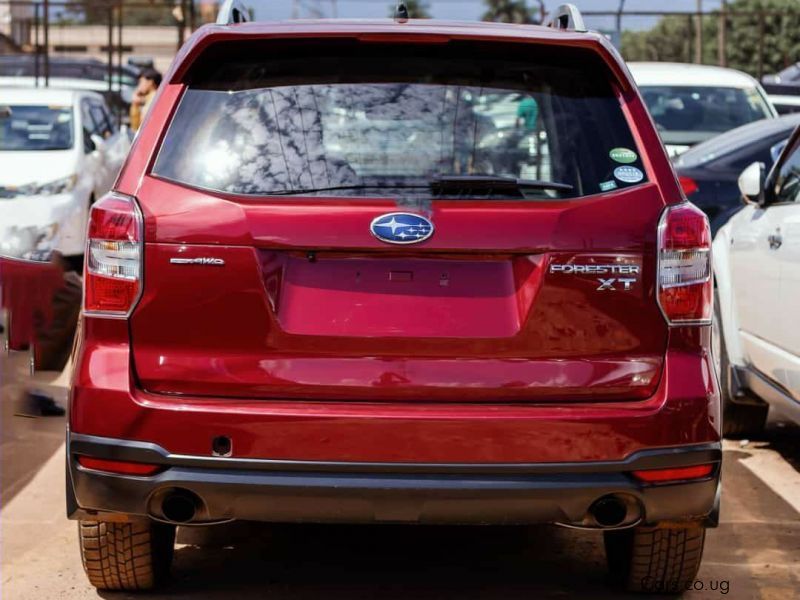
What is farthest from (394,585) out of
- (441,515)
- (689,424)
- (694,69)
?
(694,69)

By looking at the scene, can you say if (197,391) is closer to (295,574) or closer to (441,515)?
(441,515)

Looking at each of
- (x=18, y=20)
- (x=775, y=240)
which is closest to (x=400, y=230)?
(x=775, y=240)

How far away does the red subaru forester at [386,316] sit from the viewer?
376 cm

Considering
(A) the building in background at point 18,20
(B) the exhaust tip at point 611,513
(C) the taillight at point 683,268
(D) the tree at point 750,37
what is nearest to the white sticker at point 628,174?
(C) the taillight at point 683,268

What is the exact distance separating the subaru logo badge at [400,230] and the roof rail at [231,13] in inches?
34.4

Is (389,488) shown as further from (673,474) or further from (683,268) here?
(683,268)

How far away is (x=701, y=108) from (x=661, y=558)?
10.1 metres

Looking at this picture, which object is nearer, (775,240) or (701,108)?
(775,240)

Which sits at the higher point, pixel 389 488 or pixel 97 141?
pixel 389 488

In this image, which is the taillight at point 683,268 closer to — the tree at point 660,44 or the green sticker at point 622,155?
the green sticker at point 622,155

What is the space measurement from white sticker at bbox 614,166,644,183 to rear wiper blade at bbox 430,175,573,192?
14 centimetres

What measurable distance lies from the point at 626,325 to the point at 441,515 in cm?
71

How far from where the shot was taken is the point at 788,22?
32.6 meters

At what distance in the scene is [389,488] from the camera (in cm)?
374
